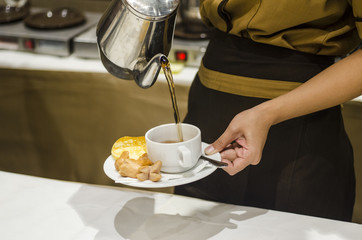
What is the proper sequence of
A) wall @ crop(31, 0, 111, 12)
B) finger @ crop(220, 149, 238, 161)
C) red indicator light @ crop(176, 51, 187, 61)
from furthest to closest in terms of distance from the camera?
1. wall @ crop(31, 0, 111, 12)
2. red indicator light @ crop(176, 51, 187, 61)
3. finger @ crop(220, 149, 238, 161)

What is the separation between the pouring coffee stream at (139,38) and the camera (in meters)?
0.80

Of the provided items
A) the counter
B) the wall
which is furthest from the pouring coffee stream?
the wall

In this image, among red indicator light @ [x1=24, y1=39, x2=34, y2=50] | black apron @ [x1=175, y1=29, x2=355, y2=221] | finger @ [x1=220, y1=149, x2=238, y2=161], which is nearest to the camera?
finger @ [x1=220, y1=149, x2=238, y2=161]

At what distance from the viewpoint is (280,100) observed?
0.83 meters

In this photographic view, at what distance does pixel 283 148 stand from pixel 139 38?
0.41 metres

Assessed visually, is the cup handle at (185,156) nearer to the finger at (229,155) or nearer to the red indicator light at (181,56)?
the finger at (229,155)

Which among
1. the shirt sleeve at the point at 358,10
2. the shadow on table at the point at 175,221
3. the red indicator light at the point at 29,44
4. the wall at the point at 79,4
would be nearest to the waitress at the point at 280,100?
the shirt sleeve at the point at 358,10

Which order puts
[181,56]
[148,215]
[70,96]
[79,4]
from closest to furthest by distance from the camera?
[148,215]
[181,56]
[70,96]
[79,4]

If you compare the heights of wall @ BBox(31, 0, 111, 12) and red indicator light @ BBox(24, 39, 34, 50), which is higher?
wall @ BBox(31, 0, 111, 12)

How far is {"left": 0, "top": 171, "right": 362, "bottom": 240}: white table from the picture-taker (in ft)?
2.62

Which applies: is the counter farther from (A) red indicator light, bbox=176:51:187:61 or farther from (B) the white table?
(B) the white table

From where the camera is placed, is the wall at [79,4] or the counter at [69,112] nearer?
the counter at [69,112]

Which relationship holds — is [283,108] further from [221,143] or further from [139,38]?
[139,38]

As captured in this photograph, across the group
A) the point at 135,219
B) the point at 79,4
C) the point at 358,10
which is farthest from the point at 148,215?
the point at 79,4
